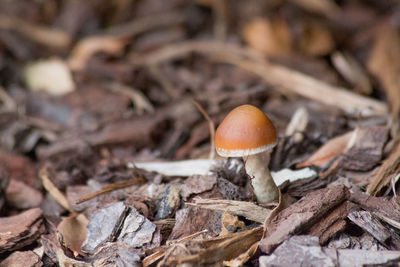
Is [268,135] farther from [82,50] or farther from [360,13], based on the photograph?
[360,13]

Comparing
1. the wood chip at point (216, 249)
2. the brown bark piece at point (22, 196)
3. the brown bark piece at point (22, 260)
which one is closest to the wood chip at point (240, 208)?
the wood chip at point (216, 249)

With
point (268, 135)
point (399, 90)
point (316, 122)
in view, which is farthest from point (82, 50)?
point (399, 90)

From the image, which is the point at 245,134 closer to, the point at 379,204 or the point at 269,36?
the point at 379,204

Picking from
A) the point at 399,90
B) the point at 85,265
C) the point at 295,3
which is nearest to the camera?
the point at 85,265

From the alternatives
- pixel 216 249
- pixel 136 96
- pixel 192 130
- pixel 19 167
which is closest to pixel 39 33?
pixel 136 96

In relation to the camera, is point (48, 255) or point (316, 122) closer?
point (48, 255)

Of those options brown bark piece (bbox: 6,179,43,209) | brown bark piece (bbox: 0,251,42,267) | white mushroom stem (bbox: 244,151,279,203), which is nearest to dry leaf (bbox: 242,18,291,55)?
white mushroom stem (bbox: 244,151,279,203)
